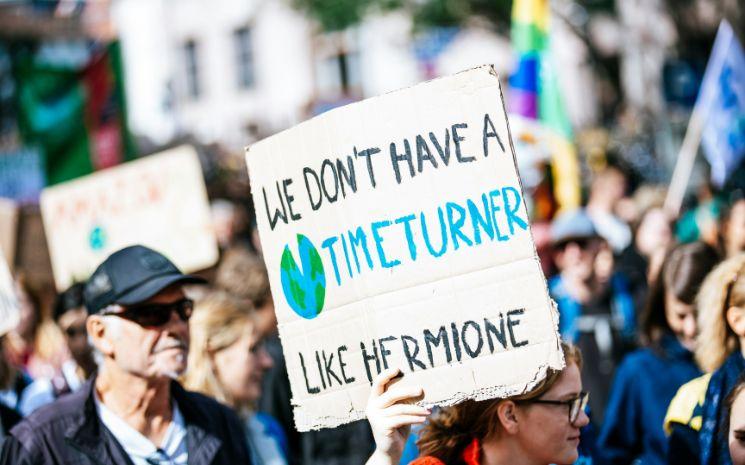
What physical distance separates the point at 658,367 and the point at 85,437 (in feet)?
8.05

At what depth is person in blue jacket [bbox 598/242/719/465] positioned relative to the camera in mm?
4582

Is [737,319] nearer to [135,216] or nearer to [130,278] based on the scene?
[130,278]

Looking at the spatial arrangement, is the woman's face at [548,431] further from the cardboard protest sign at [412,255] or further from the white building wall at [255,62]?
the white building wall at [255,62]

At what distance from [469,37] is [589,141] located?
1555cm

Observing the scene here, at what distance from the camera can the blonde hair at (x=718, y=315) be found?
12.6 feet

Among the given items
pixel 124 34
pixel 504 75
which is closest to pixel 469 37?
pixel 504 75

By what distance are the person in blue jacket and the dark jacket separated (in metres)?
1.61

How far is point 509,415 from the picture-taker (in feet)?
10.6

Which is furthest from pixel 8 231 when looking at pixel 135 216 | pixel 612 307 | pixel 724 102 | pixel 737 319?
pixel 737 319

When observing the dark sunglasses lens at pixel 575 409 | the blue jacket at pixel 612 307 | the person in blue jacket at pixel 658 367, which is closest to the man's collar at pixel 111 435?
the dark sunglasses lens at pixel 575 409

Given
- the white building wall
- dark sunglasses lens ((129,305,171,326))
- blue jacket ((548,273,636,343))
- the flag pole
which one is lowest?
blue jacket ((548,273,636,343))

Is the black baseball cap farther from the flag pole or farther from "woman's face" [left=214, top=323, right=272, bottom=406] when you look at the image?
the flag pole

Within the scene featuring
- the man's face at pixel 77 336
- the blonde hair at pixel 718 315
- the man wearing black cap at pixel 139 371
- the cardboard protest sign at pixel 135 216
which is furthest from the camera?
the cardboard protest sign at pixel 135 216

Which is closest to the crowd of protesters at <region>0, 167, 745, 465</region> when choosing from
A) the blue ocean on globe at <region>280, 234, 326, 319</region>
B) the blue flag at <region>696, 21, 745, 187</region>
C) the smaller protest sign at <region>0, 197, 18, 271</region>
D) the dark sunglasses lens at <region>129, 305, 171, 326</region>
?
the dark sunglasses lens at <region>129, 305, 171, 326</region>
